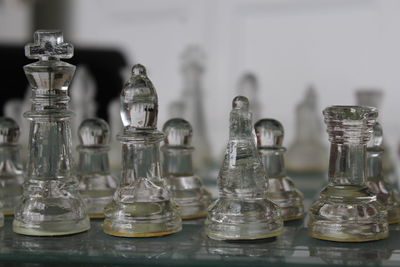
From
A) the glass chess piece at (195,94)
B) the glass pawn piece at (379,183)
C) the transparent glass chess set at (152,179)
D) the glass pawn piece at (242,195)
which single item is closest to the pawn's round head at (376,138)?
the glass pawn piece at (379,183)

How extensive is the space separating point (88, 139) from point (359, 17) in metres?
2.99

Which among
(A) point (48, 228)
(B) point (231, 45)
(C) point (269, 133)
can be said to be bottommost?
(A) point (48, 228)

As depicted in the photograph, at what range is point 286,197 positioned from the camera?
0.92m

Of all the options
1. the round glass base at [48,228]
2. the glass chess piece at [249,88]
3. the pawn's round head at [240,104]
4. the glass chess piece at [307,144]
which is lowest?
the round glass base at [48,228]

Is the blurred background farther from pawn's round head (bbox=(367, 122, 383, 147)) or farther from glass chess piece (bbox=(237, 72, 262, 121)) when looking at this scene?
pawn's round head (bbox=(367, 122, 383, 147))

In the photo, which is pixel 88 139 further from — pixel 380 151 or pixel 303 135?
pixel 303 135

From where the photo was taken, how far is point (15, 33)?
4.36m

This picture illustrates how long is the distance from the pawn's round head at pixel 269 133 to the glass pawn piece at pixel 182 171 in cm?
10

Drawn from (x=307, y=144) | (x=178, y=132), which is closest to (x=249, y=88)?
(x=307, y=144)

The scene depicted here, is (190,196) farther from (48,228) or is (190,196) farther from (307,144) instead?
(307,144)

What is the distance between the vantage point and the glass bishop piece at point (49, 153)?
2.63ft

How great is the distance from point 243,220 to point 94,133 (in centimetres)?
29

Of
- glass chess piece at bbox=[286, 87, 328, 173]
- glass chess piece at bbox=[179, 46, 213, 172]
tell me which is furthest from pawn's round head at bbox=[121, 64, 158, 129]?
glass chess piece at bbox=[179, 46, 213, 172]

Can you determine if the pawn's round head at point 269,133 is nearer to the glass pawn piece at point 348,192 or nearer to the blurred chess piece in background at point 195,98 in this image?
the glass pawn piece at point 348,192
